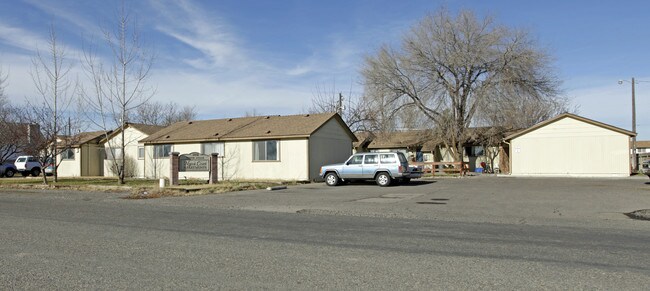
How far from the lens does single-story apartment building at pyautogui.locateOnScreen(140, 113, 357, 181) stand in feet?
91.4

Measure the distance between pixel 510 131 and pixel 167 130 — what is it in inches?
1050

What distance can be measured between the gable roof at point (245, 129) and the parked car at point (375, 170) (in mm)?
3563

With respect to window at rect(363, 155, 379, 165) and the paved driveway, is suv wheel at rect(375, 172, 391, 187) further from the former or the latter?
the paved driveway

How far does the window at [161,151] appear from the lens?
32656 mm

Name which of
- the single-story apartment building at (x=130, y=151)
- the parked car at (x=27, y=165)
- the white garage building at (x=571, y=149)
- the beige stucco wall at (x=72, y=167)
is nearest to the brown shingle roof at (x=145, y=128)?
the single-story apartment building at (x=130, y=151)

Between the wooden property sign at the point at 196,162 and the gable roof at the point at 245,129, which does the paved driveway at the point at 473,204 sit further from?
the gable roof at the point at 245,129

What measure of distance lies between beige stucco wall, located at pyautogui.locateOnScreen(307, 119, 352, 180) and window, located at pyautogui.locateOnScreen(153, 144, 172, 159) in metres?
10.4

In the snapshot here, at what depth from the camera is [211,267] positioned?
6.62 m

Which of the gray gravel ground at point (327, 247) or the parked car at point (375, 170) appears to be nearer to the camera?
the gray gravel ground at point (327, 247)

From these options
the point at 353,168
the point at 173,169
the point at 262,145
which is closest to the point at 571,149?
the point at 353,168

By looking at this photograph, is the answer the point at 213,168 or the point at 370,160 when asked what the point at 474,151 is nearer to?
the point at 370,160

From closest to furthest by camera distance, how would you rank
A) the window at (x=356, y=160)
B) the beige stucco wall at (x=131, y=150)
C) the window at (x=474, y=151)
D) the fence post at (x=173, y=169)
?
1. the fence post at (x=173, y=169)
2. the window at (x=356, y=160)
3. the beige stucco wall at (x=131, y=150)
4. the window at (x=474, y=151)


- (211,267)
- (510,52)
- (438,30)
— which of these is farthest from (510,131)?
(211,267)

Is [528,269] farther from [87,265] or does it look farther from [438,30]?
[438,30]
